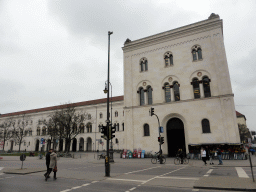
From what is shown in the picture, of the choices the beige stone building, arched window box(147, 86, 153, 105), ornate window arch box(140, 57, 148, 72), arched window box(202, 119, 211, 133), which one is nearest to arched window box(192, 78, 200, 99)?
the beige stone building

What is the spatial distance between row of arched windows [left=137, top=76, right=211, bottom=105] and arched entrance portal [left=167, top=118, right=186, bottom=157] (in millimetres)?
3834

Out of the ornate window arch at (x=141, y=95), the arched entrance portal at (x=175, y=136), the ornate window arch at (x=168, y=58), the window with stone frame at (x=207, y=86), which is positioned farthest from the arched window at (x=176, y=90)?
the ornate window arch at (x=141, y=95)

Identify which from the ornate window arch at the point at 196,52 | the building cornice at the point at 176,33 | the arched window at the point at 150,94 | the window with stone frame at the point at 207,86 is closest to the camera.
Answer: the window with stone frame at the point at 207,86

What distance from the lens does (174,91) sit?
29797mm

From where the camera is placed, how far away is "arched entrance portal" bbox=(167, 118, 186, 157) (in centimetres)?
2836

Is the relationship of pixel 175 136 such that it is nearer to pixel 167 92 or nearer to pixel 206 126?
pixel 206 126

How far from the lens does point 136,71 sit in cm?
3388

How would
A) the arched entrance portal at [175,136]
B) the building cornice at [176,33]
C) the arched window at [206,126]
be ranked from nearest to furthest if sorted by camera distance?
the arched window at [206,126] → the arched entrance portal at [175,136] → the building cornice at [176,33]

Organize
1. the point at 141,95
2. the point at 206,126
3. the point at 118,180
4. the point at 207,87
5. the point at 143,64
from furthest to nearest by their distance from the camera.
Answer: the point at 143,64 < the point at 141,95 < the point at 207,87 < the point at 206,126 < the point at 118,180

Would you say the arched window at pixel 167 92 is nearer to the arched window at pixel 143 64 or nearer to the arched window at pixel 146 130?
the arched window at pixel 143 64

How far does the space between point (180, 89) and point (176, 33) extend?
9905mm

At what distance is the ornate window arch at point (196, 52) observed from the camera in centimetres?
2915

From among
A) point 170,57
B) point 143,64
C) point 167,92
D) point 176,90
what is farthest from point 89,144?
point 170,57

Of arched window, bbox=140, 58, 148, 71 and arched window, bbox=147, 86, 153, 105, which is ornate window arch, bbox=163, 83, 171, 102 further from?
arched window, bbox=140, 58, 148, 71
